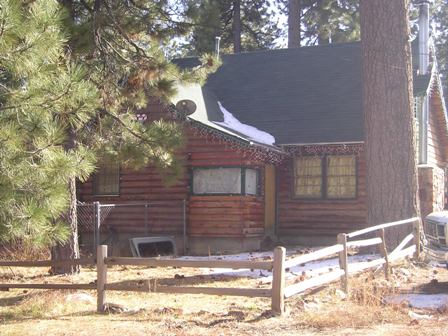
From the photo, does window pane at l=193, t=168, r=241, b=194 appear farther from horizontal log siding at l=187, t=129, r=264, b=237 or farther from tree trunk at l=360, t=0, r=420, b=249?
tree trunk at l=360, t=0, r=420, b=249

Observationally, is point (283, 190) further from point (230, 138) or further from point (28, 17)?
point (28, 17)

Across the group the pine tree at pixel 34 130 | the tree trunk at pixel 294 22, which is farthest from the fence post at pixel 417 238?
the tree trunk at pixel 294 22

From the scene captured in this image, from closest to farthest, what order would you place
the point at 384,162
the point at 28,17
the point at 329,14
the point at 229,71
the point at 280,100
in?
the point at 28,17 < the point at 384,162 < the point at 280,100 < the point at 229,71 < the point at 329,14

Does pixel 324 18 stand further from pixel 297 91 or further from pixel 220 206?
pixel 220 206

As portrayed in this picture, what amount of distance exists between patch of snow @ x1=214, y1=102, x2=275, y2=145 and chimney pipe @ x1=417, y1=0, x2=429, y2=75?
533 centimetres

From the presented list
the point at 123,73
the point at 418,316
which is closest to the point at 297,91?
the point at 123,73

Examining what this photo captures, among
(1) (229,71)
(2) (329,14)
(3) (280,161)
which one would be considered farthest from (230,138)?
(2) (329,14)

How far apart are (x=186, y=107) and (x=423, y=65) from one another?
310 inches

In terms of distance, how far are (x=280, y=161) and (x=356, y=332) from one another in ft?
38.1

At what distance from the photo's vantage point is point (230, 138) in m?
16.1

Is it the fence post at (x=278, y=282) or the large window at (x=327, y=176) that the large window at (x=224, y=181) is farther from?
the fence post at (x=278, y=282)

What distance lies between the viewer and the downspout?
19.2 m

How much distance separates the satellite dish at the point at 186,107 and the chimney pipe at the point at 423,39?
24.5 feet

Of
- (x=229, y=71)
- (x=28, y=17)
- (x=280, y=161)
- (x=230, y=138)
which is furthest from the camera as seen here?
(x=229, y=71)
